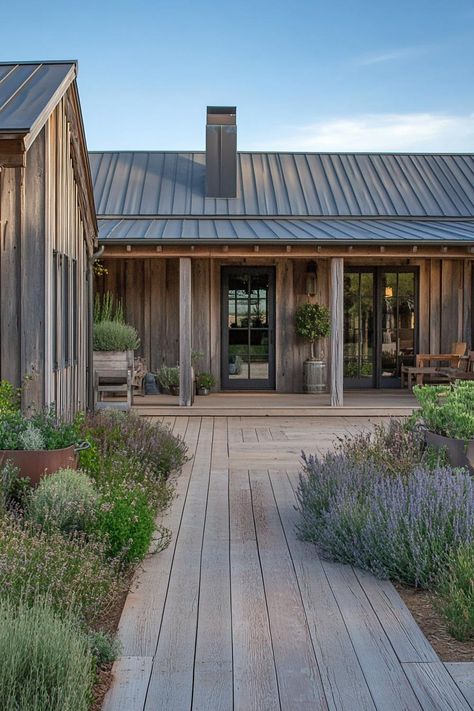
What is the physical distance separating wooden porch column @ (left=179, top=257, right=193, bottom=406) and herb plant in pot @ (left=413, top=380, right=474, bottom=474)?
17.4 feet

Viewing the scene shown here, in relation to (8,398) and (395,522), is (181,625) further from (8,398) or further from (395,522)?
(8,398)

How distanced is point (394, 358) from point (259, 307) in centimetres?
260

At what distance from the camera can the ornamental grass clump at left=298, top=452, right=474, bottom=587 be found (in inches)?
174

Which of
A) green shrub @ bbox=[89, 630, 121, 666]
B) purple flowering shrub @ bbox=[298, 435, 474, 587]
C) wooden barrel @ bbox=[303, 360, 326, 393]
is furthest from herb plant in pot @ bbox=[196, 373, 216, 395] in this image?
green shrub @ bbox=[89, 630, 121, 666]

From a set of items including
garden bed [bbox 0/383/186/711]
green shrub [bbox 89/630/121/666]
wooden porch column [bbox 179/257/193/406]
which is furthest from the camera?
wooden porch column [bbox 179/257/193/406]

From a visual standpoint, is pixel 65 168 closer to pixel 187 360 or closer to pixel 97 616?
pixel 187 360

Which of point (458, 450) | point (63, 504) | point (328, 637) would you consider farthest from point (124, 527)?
point (458, 450)

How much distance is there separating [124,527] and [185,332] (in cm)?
753

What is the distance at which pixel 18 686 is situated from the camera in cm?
275

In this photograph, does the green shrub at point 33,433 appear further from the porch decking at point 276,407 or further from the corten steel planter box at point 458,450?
the porch decking at point 276,407

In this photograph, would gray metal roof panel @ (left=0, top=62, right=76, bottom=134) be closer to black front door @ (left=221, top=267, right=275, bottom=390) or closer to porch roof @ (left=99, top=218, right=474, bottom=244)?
porch roof @ (left=99, top=218, right=474, bottom=244)

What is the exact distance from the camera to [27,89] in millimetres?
6785

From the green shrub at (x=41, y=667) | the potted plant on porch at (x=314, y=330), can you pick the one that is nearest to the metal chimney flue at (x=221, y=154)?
the potted plant on porch at (x=314, y=330)

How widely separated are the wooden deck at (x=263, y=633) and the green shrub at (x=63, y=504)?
50 cm
